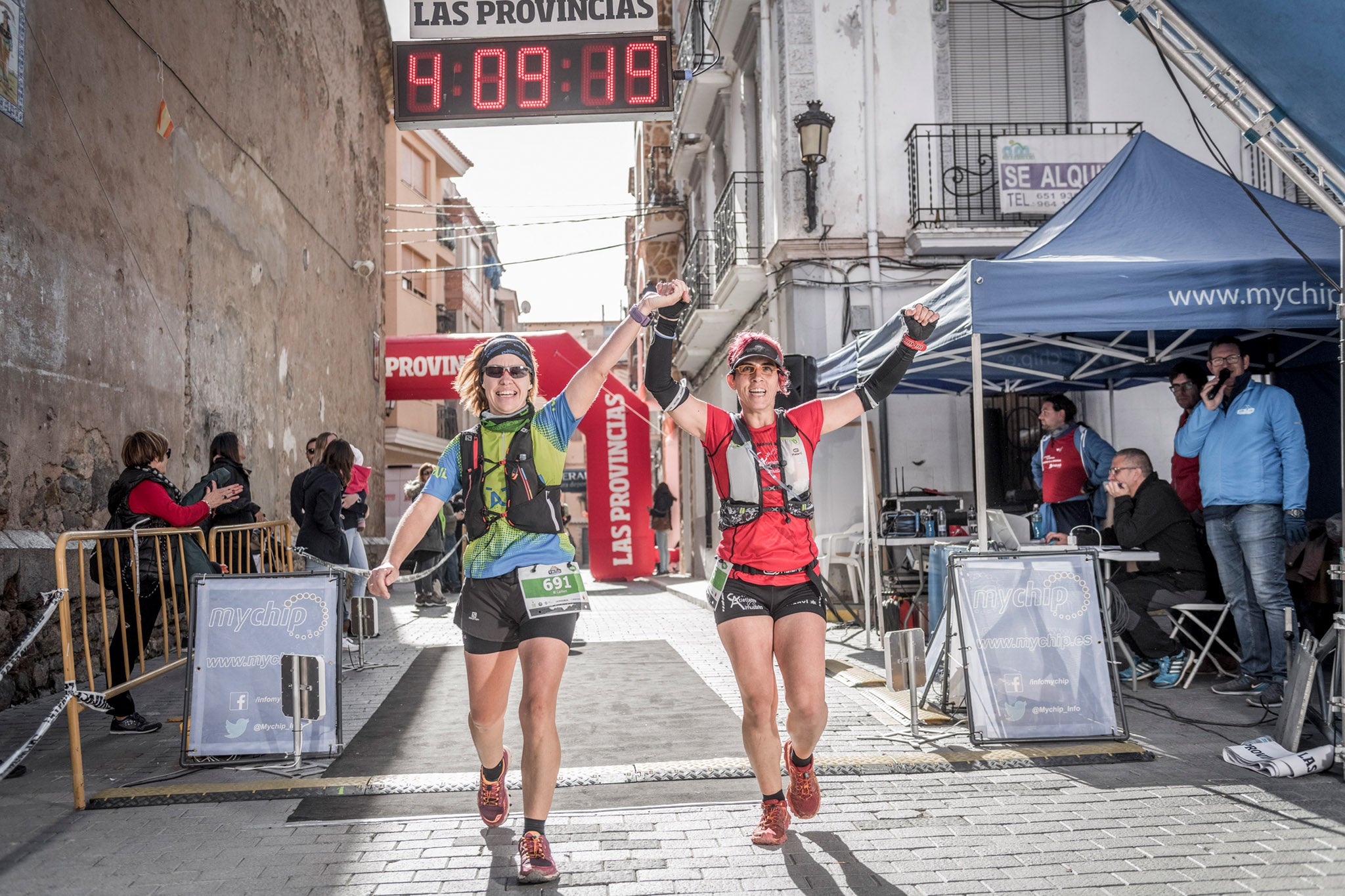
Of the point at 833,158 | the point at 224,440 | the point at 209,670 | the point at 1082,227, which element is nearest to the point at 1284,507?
the point at 1082,227

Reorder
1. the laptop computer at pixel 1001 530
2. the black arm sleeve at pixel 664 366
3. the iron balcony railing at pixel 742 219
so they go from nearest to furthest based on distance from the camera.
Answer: the black arm sleeve at pixel 664 366, the laptop computer at pixel 1001 530, the iron balcony railing at pixel 742 219

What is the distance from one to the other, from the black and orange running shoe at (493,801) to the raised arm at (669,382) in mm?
1528

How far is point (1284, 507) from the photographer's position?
6.53 meters

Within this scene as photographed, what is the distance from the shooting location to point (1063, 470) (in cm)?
900

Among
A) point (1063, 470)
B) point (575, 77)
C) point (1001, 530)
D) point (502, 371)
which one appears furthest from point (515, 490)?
point (575, 77)

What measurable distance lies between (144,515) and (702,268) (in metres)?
14.1

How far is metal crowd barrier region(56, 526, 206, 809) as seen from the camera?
5.16 m

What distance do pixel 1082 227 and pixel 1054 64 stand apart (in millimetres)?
8073

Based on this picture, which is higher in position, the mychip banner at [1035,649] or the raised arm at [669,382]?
the raised arm at [669,382]

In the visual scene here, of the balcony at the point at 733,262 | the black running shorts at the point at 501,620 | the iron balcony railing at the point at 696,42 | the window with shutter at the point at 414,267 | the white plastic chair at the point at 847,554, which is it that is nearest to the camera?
the black running shorts at the point at 501,620

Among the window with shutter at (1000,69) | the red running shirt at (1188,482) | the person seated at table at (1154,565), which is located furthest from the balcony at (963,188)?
the person seated at table at (1154,565)

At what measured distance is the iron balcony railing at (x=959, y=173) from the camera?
13.4m

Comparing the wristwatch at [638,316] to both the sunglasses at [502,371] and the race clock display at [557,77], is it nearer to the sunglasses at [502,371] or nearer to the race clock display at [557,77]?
the sunglasses at [502,371]

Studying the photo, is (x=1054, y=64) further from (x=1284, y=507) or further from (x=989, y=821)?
(x=989, y=821)
